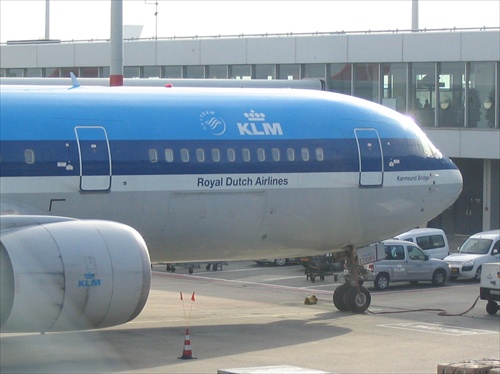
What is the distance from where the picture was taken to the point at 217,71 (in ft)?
176

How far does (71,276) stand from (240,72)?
42576 millimetres

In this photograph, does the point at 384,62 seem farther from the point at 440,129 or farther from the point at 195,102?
the point at 195,102

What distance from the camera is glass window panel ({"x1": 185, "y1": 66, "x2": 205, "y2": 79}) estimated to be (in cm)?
5421

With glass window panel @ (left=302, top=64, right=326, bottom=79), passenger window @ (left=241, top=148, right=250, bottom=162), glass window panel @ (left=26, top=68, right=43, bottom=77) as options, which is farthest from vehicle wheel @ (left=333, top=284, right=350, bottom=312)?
glass window panel @ (left=26, top=68, right=43, bottom=77)

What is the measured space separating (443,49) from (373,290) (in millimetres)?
17034

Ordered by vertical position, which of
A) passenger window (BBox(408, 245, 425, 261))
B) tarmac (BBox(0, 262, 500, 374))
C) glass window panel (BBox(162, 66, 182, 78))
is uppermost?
glass window panel (BBox(162, 66, 182, 78))

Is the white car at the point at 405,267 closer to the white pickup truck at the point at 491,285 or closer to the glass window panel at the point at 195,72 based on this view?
the white pickup truck at the point at 491,285

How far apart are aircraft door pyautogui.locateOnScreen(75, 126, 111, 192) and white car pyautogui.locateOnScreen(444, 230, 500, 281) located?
62.5 feet

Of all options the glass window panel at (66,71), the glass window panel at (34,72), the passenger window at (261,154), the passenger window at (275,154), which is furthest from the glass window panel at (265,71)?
the passenger window at (261,154)

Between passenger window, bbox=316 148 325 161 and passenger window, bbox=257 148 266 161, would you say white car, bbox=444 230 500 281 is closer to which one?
passenger window, bbox=316 148 325 161

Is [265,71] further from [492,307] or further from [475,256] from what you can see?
[492,307]

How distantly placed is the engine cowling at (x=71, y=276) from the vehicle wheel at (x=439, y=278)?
24.7 metres

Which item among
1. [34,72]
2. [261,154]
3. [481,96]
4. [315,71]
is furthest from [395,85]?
[261,154]

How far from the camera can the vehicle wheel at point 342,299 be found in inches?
1059
